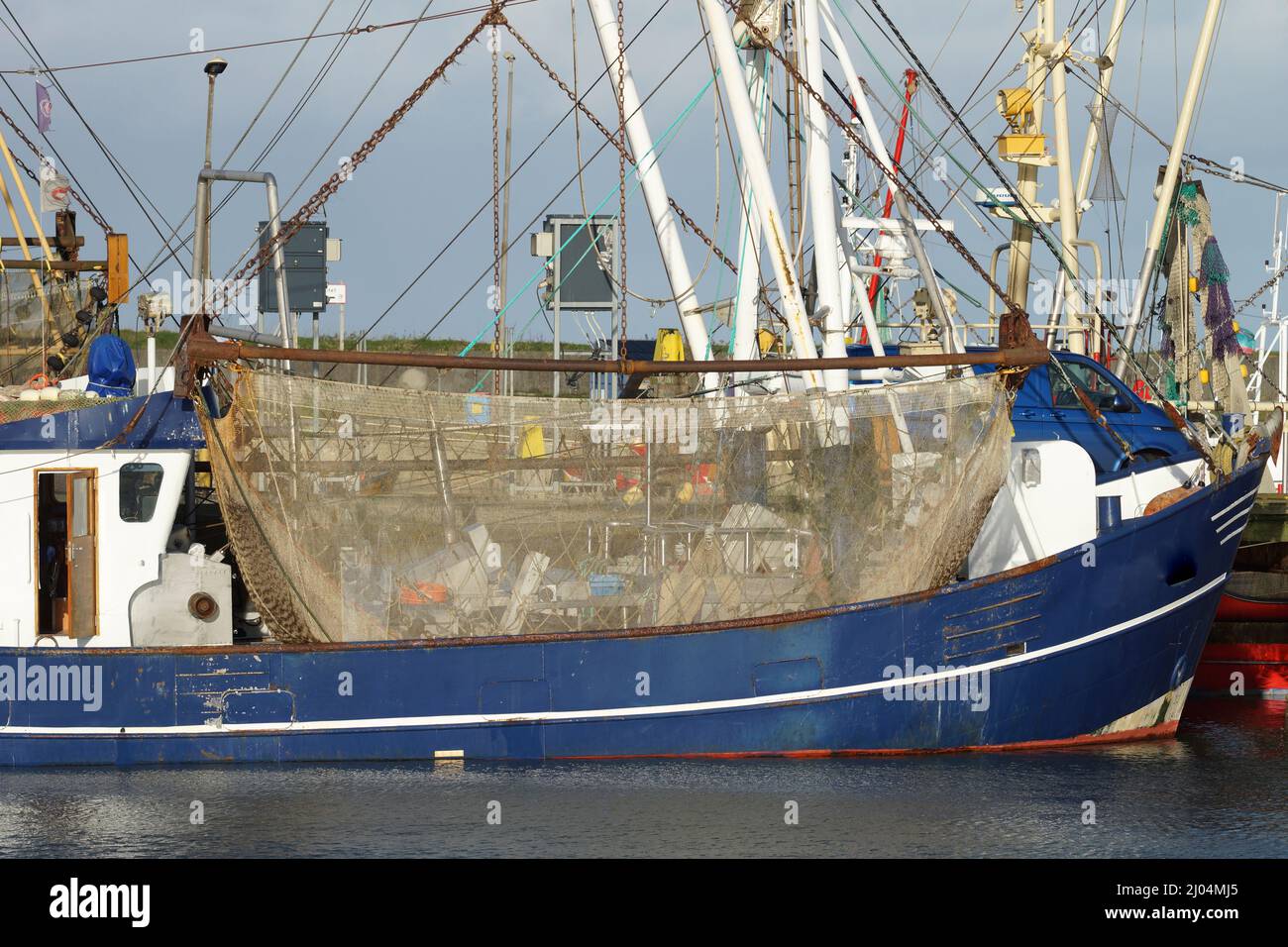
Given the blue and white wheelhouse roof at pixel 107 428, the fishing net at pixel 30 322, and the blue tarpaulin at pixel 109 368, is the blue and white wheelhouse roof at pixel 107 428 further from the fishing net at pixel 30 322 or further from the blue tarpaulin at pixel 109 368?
the fishing net at pixel 30 322

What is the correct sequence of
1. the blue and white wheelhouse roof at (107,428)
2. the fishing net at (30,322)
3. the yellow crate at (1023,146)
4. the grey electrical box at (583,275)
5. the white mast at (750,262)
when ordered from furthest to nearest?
the grey electrical box at (583,275) → the yellow crate at (1023,146) → the fishing net at (30,322) → the white mast at (750,262) → the blue and white wheelhouse roof at (107,428)

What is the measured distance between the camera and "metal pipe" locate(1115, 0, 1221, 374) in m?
20.4

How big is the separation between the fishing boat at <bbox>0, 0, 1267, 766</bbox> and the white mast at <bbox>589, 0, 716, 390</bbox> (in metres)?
2.61

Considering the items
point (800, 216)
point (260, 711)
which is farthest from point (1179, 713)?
point (260, 711)

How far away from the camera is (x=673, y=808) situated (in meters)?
13.0

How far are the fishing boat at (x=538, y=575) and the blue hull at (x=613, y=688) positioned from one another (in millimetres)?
24

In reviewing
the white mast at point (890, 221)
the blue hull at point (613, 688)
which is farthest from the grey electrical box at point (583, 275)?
the blue hull at point (613, 688)

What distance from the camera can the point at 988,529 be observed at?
1593cm

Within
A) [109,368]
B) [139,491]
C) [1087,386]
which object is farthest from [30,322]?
[1087,386]

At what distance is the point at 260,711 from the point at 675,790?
3.70m

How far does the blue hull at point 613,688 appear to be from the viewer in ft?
46.6

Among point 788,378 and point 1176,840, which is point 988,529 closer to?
point 788,378

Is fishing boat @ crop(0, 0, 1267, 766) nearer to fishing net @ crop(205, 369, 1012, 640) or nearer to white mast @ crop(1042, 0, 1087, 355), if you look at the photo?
fishing net @ crop(205, 369, 1012, 640)

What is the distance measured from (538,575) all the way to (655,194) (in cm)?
Result: 491
